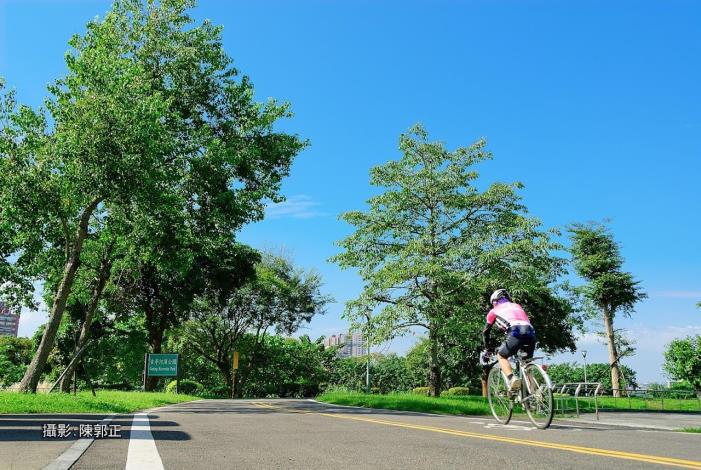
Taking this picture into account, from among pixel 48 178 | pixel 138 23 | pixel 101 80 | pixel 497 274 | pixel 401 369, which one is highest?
pixel 138 23

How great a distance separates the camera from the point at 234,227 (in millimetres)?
22875

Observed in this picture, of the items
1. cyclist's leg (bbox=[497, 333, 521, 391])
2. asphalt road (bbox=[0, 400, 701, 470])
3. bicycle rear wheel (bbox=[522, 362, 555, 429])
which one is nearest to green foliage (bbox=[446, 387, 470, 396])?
bicycle rear wheel (bbox=[522, 362, 555, 429])

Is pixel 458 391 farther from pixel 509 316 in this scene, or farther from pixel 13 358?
pixel 13 358

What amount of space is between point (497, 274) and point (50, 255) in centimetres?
1863

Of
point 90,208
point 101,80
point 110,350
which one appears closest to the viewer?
point 101,80

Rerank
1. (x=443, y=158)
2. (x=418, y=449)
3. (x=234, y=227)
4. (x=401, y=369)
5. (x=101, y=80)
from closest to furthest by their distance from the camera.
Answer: (x=418, y=449) < (x=101, y=80) < (x=234, y=227) < (x=443, y=158) < (x=401, y=369)

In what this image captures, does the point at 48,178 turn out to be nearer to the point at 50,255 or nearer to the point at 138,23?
the point at 50,255

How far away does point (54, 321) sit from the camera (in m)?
19.0

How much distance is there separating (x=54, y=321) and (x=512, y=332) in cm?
1639

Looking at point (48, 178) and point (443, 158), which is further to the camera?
point (443, 158)

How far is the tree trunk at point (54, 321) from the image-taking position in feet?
60.6

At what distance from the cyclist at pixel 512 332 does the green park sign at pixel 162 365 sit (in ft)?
97.4

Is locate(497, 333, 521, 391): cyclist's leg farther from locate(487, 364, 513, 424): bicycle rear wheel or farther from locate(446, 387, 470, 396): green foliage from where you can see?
locate(446, 387, 470, 396): green foliage

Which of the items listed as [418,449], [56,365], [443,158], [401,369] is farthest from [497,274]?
[401,369]
